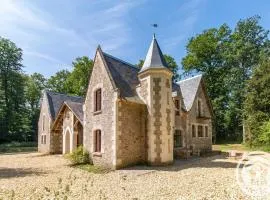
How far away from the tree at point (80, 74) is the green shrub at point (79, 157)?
28.7 m

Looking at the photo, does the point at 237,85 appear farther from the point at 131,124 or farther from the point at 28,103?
the point at 28,103

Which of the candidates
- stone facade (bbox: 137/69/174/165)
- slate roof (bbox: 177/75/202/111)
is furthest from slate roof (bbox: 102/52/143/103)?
slate roof (bbox: 177/75/202/111)

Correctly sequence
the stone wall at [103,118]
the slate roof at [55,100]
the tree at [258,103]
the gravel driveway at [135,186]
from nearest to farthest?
the gravel driveway at [135,186] → the stone wall at [103,118] → the tree at [258,103] → the slate roof at [55,100]

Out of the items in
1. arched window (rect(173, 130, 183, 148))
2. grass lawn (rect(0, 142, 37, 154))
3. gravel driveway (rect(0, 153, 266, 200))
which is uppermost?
arched window (rect(173, 130, 183, 148))

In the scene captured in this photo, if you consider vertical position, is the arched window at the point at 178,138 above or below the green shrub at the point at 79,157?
above

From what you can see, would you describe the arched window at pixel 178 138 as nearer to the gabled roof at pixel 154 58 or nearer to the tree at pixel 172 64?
the gabled roof at pixel 154 58

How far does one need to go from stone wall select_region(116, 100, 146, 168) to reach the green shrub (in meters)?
3.34

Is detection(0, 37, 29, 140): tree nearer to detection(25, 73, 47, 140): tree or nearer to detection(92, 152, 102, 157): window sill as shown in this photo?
detection(25, 73, 47, 140): tree

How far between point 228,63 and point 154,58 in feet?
96.0

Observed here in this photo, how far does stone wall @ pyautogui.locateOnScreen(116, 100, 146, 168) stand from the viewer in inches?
518

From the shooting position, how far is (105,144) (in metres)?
13.8

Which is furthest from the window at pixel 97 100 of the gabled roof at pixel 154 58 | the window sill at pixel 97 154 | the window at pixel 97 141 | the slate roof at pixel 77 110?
the slate roof at pixel 77 110

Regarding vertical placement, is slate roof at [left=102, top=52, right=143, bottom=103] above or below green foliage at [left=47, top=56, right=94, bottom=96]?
below

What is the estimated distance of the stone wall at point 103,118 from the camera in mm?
13281
